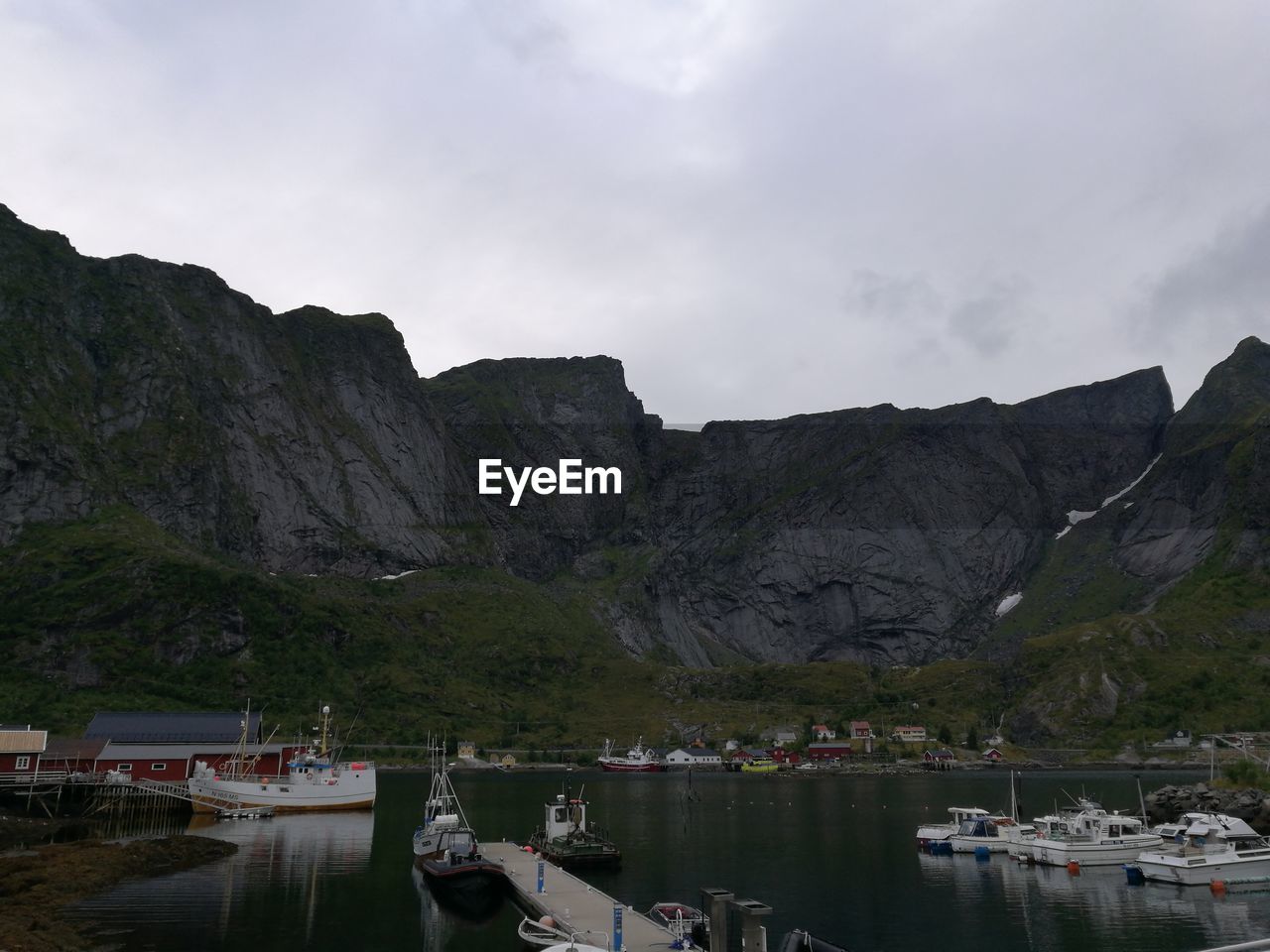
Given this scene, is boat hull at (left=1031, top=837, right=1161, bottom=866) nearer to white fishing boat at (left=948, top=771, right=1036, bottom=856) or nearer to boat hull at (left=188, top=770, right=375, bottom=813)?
white fishing boat at (left=948, top=771, right=1036, bottom=856)

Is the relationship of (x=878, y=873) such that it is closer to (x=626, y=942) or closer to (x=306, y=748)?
(x=626, y=942)

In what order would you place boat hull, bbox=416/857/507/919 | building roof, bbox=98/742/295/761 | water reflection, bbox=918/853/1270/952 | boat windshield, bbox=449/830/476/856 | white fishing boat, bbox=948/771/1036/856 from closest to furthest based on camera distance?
1. water reflection, bbox=918/853/1270/952
2. boat hull, bbox=416/857/507/919
3. boat windshield, bbox=449/830/476/856
4. white fishing boat, bbox=948/771/1036/856
5. building roof, bbox=98/742/295/761

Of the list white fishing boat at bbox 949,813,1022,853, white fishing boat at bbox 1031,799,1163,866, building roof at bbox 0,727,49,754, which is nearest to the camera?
white fishing boat at bbox 1031,799,1163,866

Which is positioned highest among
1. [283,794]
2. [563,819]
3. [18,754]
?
[18,754]

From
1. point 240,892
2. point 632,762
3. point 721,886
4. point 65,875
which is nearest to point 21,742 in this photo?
point 65,875

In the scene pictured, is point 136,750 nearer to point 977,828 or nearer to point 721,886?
point 721,886

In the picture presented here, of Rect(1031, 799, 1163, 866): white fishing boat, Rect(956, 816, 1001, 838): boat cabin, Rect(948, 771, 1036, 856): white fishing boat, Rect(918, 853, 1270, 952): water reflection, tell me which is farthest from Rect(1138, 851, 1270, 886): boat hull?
Rect(956, 816, 1001, 838): boat cabin

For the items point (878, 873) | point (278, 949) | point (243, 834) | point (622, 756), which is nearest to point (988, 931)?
point (878, 873)
